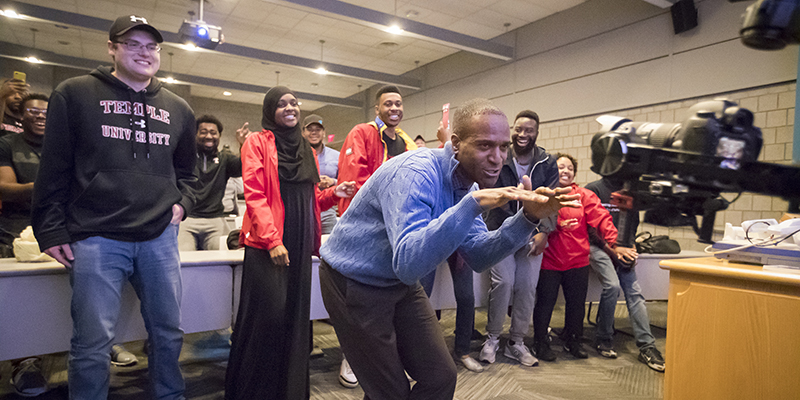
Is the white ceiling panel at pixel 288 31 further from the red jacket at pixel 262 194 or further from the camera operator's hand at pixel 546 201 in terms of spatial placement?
the camera operator's hand at pixel 546 201

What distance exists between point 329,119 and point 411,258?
12069mm

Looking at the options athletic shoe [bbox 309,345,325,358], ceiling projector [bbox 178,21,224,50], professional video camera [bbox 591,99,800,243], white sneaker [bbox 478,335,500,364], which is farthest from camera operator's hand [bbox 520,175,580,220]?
ceiling projector [bbox 178,21,224,50]

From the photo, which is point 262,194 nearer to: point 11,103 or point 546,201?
point 546,201

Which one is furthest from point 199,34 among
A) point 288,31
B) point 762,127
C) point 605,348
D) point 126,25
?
point 762,127

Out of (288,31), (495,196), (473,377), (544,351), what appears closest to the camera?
(495,196)

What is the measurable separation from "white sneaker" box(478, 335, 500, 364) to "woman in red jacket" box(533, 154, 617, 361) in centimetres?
33

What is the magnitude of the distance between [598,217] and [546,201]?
2.37m

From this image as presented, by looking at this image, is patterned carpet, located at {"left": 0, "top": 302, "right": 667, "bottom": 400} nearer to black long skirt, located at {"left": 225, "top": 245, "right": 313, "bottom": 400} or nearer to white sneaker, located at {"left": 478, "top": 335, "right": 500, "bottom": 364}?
white sneaker, located at {"left": 478, "top": 335, "right": 500, "bottom": 364}

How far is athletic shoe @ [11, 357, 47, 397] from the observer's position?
217cm

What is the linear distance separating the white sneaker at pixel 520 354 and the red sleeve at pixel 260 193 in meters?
1.79

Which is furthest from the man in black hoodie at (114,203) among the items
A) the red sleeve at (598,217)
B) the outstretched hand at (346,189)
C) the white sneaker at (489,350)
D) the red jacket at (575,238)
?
the red sleeve at (598,217)

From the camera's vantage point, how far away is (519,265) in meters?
2.96

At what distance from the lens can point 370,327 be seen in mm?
1289

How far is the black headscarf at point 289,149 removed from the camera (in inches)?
84.2
